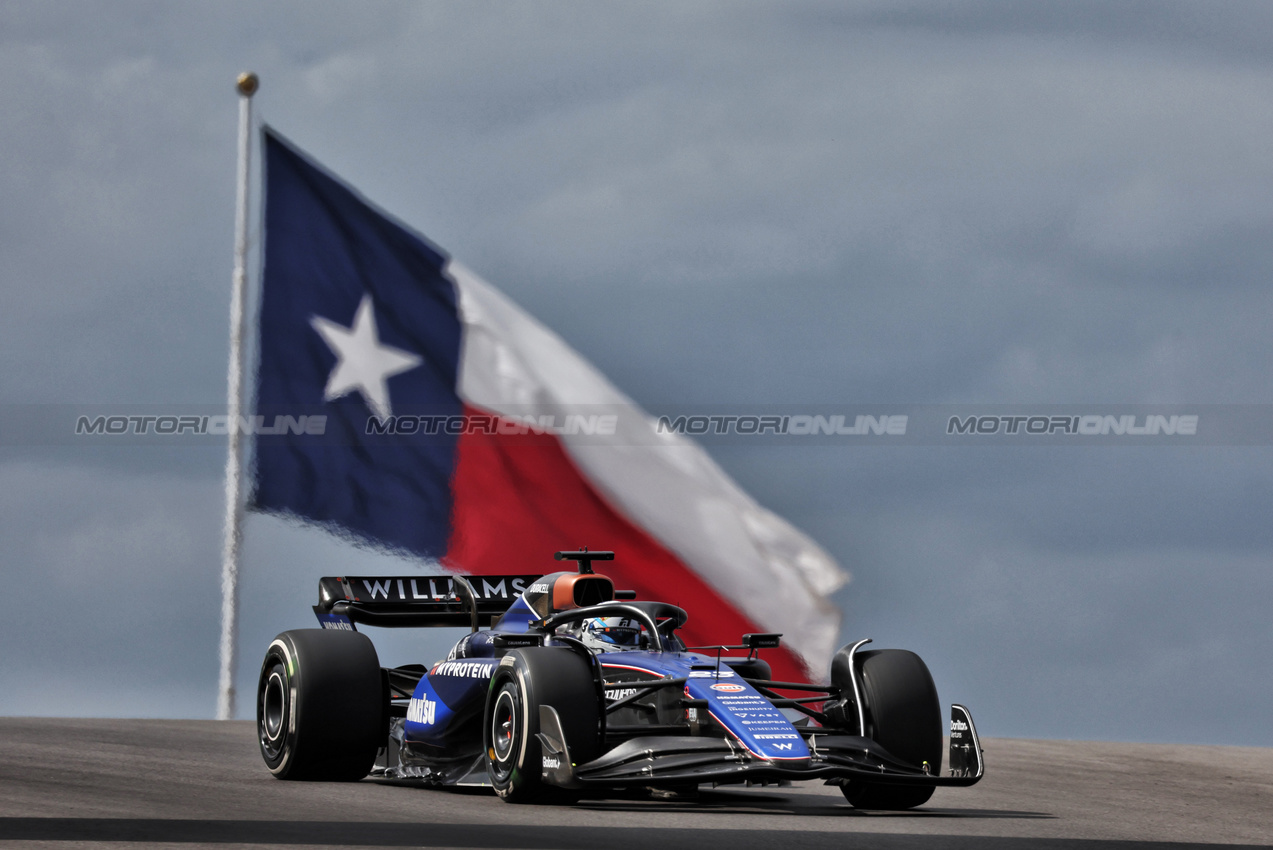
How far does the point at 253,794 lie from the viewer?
13.0 meters

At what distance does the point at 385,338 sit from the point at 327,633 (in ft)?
21.3

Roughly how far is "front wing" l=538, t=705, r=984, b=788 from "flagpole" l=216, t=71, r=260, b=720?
31.3ft

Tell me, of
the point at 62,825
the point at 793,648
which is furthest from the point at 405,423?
the point at 62,825

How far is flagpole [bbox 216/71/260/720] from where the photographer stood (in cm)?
2062

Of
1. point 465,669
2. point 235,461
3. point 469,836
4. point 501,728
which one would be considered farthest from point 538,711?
point 235,461

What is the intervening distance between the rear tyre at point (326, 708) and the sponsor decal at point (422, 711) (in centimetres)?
35

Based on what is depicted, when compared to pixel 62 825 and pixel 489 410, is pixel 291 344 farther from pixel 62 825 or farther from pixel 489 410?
pixel 62 825

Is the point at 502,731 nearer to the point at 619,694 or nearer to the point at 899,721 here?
the point at 619,694

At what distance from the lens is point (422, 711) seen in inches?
575

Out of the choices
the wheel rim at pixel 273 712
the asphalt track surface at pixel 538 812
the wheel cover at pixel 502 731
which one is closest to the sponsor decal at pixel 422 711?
the asphalt track surface at pixel 538 812

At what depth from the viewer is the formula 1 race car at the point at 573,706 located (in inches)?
468

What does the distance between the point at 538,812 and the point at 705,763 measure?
3.89ft

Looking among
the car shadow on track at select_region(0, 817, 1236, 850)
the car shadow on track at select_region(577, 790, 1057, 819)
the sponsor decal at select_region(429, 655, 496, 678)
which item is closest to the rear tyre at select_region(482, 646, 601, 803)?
the car shadow on track at select_region(577, 790, 1057, 819)

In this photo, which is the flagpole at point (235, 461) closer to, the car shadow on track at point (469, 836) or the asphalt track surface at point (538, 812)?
the asphalt track surface at point (538, 812)
